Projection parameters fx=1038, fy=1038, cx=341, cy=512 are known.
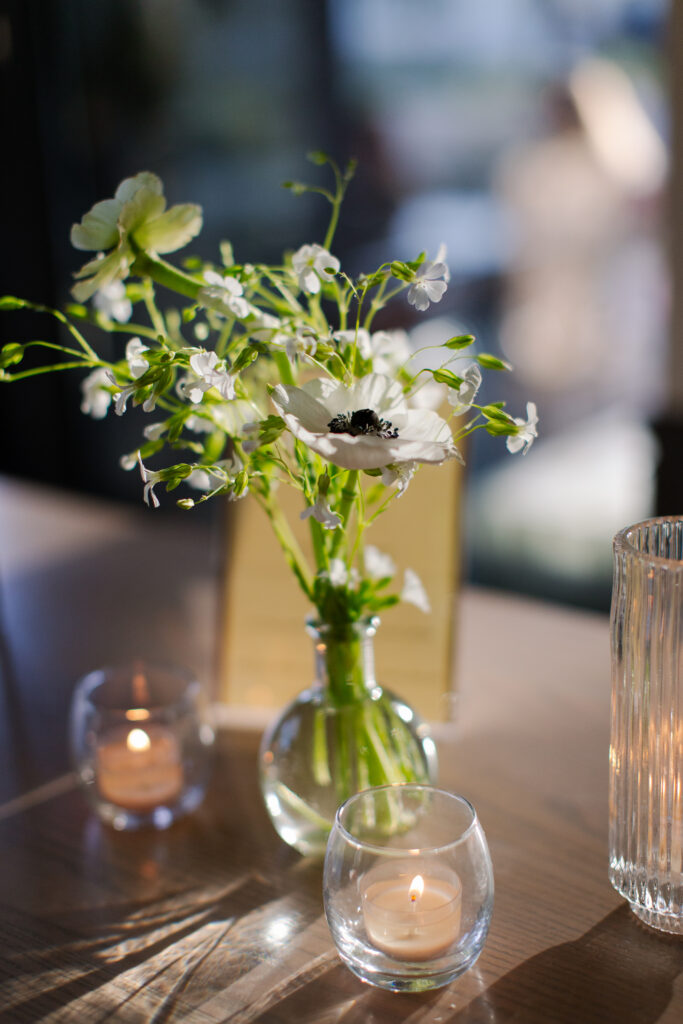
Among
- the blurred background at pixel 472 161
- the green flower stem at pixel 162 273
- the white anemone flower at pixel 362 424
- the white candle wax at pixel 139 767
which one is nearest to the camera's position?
the white anemone flower at pixel 362 424

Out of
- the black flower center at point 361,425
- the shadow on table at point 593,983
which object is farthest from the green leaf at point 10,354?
the shadow on table at point 593,983

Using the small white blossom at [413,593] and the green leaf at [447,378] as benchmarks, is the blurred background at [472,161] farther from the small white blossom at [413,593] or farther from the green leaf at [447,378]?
the green leaf at [447,378]

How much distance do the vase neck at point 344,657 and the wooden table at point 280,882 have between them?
132 millimetres

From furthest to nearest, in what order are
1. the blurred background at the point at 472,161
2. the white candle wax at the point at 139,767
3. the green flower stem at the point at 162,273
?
1. the blurred background at the point at 472,161
2. the white candle wax at the point at 139,767
3. the green flower stem at the point at 162,273

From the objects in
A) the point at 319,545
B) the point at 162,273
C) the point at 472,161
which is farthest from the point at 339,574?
the point at 472,161

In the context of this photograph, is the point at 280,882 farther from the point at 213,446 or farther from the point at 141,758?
the point at 213,446

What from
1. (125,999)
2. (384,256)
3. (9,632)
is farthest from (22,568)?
(384,256)

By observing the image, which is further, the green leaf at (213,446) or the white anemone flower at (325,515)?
the green leaf at (213,446)

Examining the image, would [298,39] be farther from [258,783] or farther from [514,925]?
[514,925]

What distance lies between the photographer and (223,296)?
0.64m

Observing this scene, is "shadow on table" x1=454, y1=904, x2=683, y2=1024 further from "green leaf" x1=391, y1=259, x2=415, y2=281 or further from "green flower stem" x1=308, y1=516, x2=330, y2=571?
"green leaf" x1=391, y1=259, x2=415, y2=281

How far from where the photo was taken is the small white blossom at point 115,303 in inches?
30.2

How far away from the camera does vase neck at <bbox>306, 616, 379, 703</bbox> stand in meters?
0.73

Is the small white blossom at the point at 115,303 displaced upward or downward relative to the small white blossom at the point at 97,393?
upward
